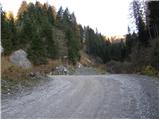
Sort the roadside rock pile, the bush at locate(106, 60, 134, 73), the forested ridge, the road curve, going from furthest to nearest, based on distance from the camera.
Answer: the roadside rock pile → the bush at locate(106, 60, 134, 73) → the forested ridge → the road curve

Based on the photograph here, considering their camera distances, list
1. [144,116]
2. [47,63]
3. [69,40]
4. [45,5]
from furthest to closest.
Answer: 1. [45,5]
2. [69,40]
3. [47,63]
4. [144,116]

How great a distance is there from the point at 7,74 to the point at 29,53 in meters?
33.6

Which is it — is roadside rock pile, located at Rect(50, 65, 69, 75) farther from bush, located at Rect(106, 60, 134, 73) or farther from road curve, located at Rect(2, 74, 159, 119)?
road curve, located at Rect(2, 74, 159, 119)

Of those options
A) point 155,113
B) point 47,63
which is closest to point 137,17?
point 47,63

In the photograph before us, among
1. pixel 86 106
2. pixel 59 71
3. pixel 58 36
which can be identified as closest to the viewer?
pixel 86 106

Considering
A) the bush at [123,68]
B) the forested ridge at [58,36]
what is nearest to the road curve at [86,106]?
the forested ridge at [58,36]

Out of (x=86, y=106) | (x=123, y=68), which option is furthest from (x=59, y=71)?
(x=86, y=106)

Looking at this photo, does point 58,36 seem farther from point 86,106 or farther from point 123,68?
point 86,106

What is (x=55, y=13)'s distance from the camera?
321 feet

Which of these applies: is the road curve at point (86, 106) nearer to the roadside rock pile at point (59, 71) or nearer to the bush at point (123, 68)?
the bush at point (123, 68)

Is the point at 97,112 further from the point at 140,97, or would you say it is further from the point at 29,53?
the point at 29,53

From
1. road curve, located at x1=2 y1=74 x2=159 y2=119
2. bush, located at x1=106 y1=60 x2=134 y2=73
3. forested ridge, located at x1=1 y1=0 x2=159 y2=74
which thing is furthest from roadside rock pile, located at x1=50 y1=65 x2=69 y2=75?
road curve, located at x1=2 y1=74 x2=159 y2=119

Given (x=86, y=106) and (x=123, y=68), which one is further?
(x=123, y=68)

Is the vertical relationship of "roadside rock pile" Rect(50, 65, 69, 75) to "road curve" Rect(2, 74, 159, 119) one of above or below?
above
